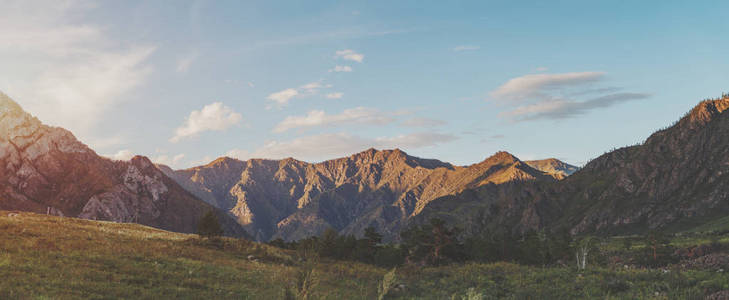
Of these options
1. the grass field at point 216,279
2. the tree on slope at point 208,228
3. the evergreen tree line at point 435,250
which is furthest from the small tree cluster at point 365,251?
the grass field at point 216,279

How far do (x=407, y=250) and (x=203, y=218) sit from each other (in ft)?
91.3

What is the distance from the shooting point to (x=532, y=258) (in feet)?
215

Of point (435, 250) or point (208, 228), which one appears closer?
point (208, 228)

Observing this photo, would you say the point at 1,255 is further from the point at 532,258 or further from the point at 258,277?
the point at 532,258

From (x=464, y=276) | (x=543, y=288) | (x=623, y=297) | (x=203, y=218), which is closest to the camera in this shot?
(x=623, y=297)

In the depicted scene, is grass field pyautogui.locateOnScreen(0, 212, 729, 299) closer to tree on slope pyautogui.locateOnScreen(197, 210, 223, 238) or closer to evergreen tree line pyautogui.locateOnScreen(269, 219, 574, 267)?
tree on slope pyautogui.locateOnScreen(197, 210, 223, 238)

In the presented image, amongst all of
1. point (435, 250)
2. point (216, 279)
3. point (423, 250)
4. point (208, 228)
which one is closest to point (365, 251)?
point (423, 250)

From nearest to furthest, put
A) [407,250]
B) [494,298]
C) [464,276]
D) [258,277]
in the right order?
1. [494,298]
2. [258,277]
3. [464,276]
4. [407,250]

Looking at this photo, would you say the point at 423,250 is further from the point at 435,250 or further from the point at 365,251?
the point at 365,251

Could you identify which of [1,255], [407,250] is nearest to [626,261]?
[407,250]

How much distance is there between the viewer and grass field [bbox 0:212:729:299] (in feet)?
55.9

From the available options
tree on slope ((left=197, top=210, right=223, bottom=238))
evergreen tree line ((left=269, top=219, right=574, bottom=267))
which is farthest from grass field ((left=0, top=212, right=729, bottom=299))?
evergreen tree line ((left=269, top=219, right=574, bottom=267))

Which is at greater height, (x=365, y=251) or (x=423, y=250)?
(x=423, y=250)

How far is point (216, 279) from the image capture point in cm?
2309
